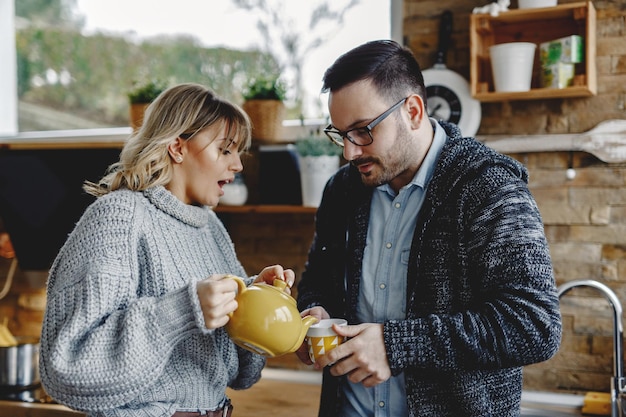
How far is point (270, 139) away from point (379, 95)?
1051 mm

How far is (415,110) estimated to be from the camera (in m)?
1.60

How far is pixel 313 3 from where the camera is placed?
2.79m

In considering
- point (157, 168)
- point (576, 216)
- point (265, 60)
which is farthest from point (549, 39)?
point (157, 168)

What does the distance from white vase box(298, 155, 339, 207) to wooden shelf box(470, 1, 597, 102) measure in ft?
1.83

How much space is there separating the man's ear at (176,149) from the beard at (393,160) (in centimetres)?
41

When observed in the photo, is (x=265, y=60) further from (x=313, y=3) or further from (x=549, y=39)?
(x=549, y=39)

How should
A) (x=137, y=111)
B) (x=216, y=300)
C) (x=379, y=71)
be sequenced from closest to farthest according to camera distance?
(x=216, y=300) < (x=379, y=71) < (x=137, y=111)

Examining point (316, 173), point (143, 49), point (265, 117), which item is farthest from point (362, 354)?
point (143, 49)

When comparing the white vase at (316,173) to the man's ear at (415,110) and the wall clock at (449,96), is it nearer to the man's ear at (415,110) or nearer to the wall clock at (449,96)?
the wall clock at (449,96)

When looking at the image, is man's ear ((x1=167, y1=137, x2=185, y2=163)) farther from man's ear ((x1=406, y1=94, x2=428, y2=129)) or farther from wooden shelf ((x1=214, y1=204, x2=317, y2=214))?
wooden shelf ((x1=214, y1=204, x2=317, y2=214))

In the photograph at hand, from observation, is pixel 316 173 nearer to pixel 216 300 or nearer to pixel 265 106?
pixel 265 106

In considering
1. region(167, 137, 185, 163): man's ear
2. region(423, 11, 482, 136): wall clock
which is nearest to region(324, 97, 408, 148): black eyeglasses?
region(167, 137, 185, 163): man's ear

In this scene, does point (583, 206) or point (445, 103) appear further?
point (445, 103)

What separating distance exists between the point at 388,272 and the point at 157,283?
0.52 metres
